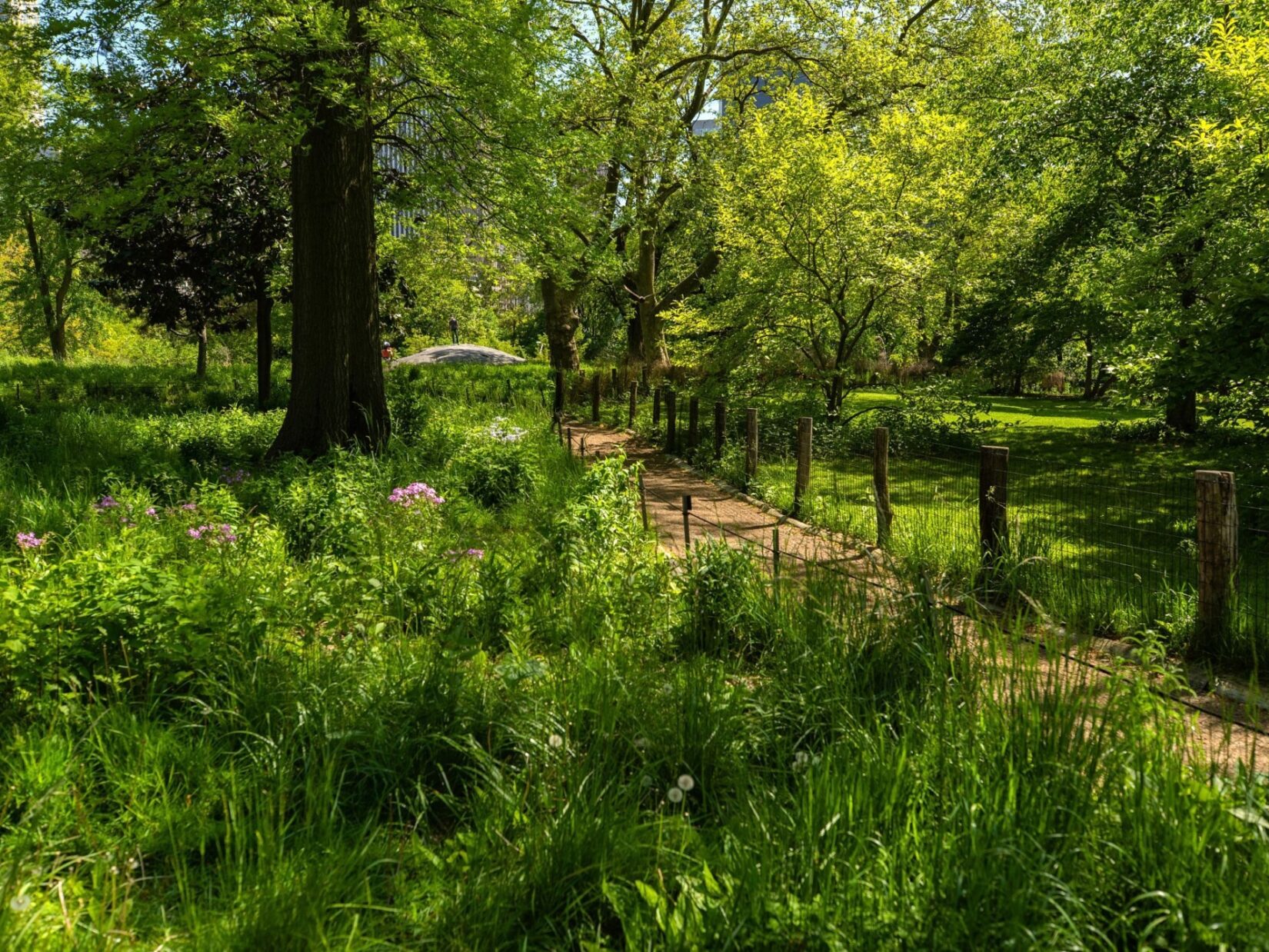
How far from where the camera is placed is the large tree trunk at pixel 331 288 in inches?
418

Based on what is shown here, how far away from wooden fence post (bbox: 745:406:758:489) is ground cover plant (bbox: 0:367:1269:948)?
6.18 m

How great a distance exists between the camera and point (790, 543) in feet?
28.7

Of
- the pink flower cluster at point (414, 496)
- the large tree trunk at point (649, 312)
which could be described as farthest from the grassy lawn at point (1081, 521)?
the large tree trunk at point (649, 312)

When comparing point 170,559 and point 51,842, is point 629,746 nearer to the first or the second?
point 51,842

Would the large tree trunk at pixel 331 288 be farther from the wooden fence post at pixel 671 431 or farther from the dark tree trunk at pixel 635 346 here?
the dark tree trunk at pixel 635 346

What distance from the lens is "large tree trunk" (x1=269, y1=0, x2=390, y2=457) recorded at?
1062 cm

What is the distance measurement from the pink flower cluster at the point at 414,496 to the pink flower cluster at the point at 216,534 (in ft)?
4.48

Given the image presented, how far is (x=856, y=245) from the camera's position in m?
13.9

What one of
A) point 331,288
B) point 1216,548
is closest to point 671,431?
point 331,288

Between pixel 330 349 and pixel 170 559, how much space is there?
6.12 metres

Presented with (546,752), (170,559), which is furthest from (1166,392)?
(170,559)

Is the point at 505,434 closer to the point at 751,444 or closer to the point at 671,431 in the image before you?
the point at 751,444

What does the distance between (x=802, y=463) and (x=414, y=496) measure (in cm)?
500

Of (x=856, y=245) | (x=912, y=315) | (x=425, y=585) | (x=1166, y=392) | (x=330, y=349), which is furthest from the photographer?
(x=912, y=315)
